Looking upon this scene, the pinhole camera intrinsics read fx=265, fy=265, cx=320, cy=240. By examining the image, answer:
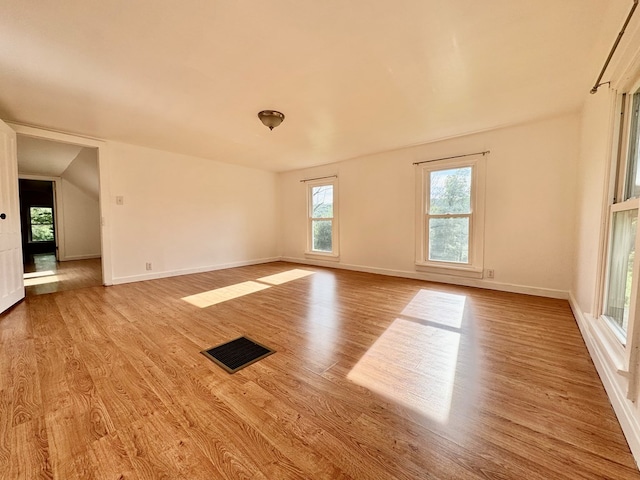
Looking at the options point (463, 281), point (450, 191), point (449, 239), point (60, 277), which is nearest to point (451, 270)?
point (463, 281)

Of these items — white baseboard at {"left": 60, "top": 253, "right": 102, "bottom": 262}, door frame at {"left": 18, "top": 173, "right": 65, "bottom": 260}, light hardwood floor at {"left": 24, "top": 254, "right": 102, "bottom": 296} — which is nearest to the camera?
light hardwood floor at {"left": 24, "top": 254, "right": 102, "bottom": 296}

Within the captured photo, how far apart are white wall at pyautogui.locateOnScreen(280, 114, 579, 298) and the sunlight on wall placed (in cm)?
150

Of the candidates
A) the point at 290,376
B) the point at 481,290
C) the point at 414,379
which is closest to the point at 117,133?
the point at 290,376

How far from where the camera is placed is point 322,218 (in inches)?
232

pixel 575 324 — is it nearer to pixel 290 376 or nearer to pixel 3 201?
pixel 290 376

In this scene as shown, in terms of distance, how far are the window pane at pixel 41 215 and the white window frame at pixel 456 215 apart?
1213cm

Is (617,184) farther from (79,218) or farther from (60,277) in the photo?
(79,218)

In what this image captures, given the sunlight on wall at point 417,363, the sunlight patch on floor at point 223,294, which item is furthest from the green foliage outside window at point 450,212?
the sunlight patch on floor at point 223,294

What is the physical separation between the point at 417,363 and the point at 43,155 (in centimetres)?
717

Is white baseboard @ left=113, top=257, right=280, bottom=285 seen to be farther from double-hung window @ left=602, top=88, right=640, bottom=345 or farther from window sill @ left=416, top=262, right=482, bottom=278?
double-hung window @ left=602, top=88, right=640, bottom=345

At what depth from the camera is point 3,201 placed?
295 cm

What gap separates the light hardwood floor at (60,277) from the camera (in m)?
4.10

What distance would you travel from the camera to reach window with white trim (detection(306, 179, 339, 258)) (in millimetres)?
5625

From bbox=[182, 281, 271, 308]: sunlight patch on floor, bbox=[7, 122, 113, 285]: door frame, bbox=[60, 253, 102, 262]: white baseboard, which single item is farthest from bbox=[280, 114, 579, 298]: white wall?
bbox=[60, 253, 102, 262]: white baseboard
